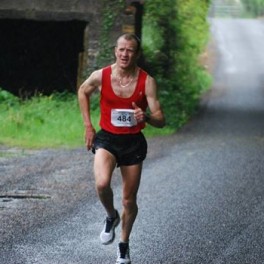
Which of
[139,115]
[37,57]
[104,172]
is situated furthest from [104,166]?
[37,57]

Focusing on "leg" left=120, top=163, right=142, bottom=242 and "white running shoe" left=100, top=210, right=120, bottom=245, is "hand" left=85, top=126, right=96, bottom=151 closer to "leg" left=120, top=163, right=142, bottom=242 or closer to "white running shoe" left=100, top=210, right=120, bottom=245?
"leg" left=120, top=163, right=142, bottom=242

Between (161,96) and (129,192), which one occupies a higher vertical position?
(129,192)

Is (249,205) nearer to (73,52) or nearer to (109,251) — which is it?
(109,251)

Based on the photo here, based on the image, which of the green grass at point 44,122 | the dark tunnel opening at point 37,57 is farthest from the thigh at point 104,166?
the dark tunnel opening at point 37,57

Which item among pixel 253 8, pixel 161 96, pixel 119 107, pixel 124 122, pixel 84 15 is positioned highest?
pixel 119 107

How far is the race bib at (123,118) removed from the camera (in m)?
6.69

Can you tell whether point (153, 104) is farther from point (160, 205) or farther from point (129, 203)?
point (160, 205)

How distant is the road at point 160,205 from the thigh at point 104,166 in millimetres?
831

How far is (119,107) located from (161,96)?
616 inches

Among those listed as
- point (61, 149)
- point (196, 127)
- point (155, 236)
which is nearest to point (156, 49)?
point (196, 127)

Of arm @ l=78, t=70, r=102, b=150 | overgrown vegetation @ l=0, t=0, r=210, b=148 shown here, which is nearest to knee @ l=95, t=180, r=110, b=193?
arm @ l=78, t=70, r=102, b=150

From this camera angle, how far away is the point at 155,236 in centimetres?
822

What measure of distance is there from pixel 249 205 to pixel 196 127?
10.5 metres

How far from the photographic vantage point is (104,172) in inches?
264
